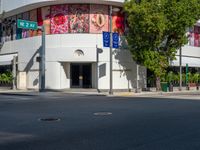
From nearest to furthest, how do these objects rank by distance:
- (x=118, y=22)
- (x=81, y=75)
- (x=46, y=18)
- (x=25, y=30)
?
(x=118, y=22) < (x=46, y=18) < (x=81, y=75) < (x=25, y=30)

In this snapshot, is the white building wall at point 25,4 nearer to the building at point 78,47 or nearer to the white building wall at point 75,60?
the building at point 78,47

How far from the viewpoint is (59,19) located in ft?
141

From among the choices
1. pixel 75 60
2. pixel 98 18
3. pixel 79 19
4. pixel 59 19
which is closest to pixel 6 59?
pixel 59 19

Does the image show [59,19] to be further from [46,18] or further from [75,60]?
[75,60]

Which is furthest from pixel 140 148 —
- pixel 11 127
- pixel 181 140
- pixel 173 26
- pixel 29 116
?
pixel 173 26

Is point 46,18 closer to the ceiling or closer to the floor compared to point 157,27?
closer to the ceiling

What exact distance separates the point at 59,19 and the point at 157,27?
10383mm

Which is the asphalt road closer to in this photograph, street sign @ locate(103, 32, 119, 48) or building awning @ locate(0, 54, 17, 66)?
street sign @ locate(103, 32, 119, 48)

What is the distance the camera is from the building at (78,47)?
4219 centimetres

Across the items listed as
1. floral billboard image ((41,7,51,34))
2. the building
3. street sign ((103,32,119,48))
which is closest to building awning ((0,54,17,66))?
the building

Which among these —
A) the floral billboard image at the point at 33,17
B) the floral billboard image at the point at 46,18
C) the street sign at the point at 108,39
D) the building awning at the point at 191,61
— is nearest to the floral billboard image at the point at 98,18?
the floral billboard image at the point at 46,18

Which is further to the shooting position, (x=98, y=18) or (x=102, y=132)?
(x=98, y=18)

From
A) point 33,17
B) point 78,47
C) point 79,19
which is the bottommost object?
point 78,47

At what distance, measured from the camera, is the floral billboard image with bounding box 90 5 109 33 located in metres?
42.5
